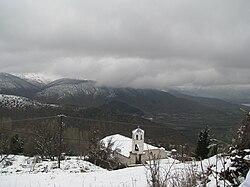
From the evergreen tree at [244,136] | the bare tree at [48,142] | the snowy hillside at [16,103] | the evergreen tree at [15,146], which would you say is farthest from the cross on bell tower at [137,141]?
the snowy hillside at [16,103]

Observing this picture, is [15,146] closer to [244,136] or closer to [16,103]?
[244,136]

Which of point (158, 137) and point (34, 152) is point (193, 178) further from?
point (158, 137)

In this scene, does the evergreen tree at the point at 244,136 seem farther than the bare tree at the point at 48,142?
No

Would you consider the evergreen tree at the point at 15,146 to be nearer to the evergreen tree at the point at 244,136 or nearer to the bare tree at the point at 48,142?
the bare tree at the point at 48,142

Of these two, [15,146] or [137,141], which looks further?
[137,141]

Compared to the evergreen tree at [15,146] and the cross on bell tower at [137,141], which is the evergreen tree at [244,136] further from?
the cross on bell tower at [137,141]

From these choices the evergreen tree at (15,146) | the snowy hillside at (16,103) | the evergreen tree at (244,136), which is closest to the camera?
the evergreen tree at (244,136)

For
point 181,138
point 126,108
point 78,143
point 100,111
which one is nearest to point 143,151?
point 78,143

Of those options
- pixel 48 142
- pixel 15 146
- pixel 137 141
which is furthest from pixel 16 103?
pixel 48 142

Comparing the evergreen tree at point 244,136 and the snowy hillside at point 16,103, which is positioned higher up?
the snowy hillside at point 16,103

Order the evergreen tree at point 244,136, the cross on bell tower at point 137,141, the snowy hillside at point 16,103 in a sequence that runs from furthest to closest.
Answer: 1. the snowy hillside at point 16,103
2. the cross on bell tower at point 137,141
3. the evergreen tree at point 244,136

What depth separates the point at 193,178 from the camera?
367cm

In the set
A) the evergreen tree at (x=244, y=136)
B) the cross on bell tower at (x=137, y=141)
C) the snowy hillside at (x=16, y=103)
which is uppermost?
the snowy hillside at (x=16, y=103)

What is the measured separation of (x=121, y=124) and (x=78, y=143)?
27187mm
